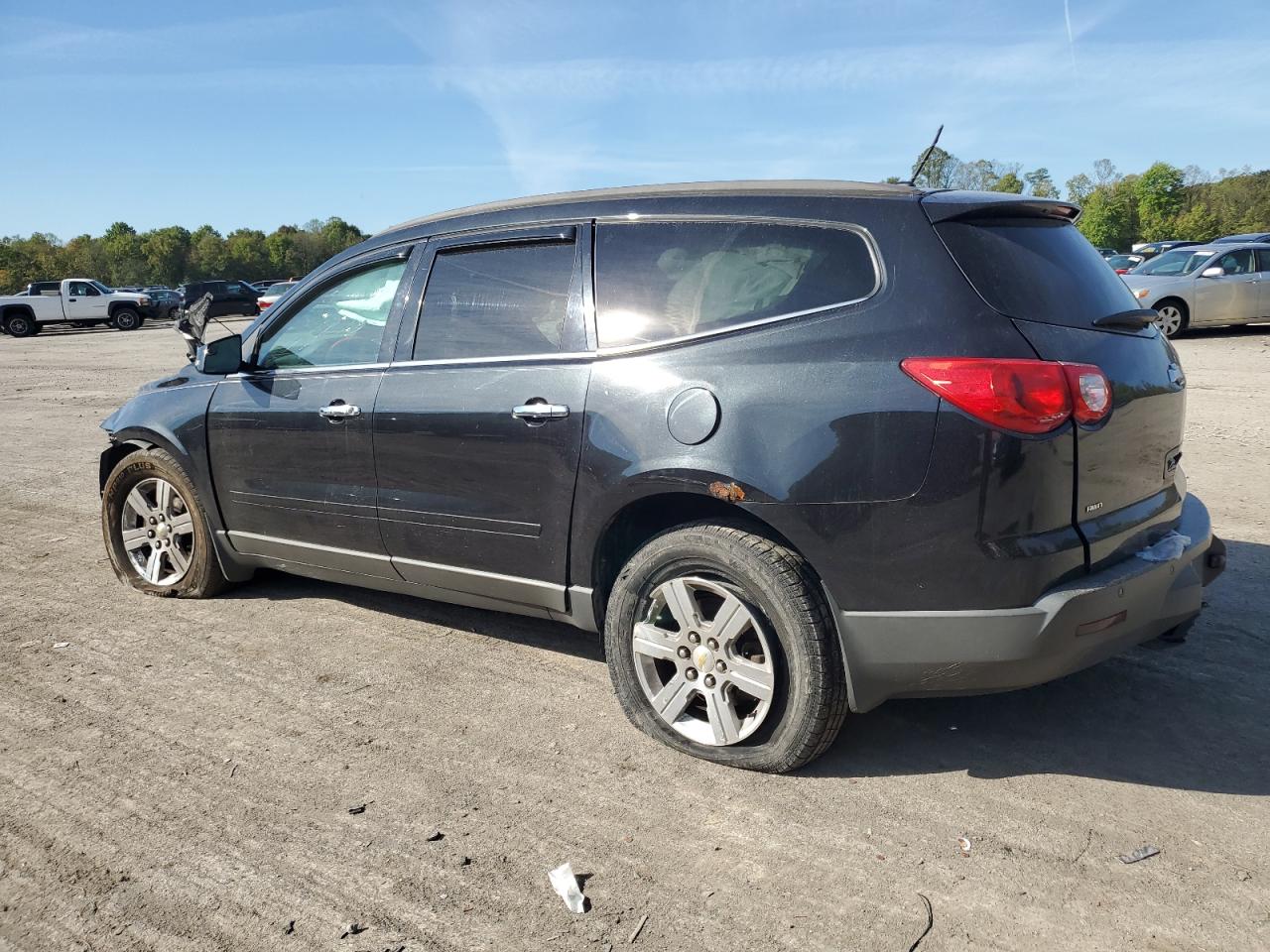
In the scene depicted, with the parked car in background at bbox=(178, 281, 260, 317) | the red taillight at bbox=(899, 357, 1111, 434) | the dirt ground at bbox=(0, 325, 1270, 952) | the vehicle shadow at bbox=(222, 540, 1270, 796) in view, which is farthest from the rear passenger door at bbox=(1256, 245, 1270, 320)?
the parked car in background at bbox=(178, 281, 260, 317)

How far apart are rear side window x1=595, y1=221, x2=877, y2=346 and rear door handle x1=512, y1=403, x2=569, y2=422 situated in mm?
273

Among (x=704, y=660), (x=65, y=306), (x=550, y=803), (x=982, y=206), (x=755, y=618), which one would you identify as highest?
(x=65, y=306)

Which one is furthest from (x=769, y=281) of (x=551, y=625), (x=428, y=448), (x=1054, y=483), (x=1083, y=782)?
(x=551, y=625)

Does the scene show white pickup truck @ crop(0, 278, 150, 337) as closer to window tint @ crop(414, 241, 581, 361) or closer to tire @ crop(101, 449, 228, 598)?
tire @ crop(101, 449, 228, 598)

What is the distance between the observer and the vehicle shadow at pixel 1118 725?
3209 mm

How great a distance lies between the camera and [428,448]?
3924 millimetres

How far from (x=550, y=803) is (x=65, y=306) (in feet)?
132

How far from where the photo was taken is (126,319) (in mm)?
38156

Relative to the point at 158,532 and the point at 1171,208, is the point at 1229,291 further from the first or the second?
the point at 1171,208

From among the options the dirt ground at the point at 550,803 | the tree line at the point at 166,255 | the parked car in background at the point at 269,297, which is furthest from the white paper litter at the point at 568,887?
the tree line at the point at 166,255

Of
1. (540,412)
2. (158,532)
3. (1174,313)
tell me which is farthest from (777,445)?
(1174,313)

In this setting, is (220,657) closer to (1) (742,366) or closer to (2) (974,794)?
(1) (742,366)

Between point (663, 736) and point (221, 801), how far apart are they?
1433 millimetres

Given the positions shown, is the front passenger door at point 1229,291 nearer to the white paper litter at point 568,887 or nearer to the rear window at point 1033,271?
the rear window at point 1033,271
